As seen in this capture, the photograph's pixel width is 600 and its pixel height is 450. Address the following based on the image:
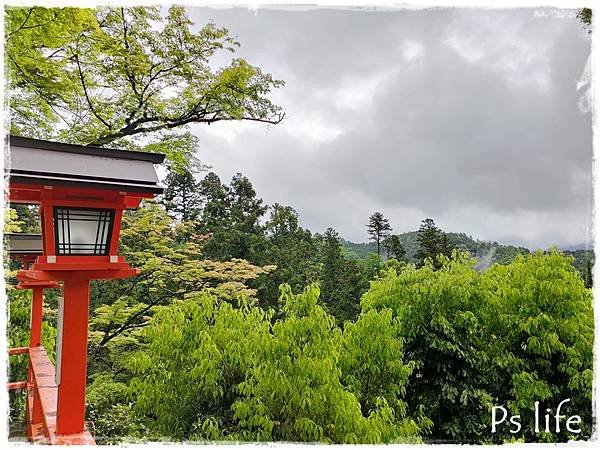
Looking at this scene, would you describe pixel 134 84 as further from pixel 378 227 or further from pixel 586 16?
pixel 378 227

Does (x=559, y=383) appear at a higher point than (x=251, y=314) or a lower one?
lower

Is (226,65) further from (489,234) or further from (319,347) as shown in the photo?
(489,234)

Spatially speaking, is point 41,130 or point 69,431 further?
point 41,130

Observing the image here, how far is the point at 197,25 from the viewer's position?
4426 millimetres

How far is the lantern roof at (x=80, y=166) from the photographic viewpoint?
1416mm

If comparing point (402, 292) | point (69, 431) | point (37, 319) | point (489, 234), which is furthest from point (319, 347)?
point (489, 234)

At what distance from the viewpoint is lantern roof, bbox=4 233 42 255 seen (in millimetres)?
2860

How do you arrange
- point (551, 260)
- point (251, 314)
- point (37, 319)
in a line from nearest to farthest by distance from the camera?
point (251, 314) → point (37, 319) → point (551, 260)

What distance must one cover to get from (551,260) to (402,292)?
1.49m

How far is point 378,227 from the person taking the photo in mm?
8164

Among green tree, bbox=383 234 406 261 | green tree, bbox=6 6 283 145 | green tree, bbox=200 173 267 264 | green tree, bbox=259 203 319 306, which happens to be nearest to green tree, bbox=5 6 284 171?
green tree, bbox=6 6 283 145

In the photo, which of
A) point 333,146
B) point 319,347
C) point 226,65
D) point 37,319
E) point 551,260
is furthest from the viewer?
point 333,146

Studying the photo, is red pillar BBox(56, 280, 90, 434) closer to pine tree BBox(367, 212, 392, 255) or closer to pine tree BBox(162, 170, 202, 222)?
pine tree BBox(162, 170, 202, 222)

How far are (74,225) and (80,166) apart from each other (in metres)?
0.20
